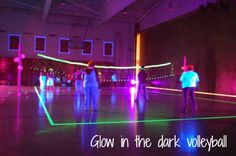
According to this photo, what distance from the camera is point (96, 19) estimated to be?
3638 centimetres

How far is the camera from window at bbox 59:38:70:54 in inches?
1476

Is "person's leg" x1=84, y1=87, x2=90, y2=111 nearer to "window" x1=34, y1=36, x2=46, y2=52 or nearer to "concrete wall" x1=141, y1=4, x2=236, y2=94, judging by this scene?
"concrete wall" x1=141, y1=4, x2=236, y2=94

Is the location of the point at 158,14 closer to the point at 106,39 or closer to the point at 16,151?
the point at 106,39

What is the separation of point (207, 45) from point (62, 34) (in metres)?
18.6

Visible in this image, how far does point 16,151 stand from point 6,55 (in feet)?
104

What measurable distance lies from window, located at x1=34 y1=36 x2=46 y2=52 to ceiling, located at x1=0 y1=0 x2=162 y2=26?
79.4 inches

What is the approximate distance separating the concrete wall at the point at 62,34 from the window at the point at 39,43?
0.32 metres

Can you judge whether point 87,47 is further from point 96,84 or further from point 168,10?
point 96,84

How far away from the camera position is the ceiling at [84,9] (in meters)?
31.0

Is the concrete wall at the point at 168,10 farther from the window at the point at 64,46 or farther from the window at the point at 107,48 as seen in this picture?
the window at the point at 64,46

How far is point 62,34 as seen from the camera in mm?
37531

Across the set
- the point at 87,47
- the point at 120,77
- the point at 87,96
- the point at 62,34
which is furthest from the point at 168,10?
the point at 87,96

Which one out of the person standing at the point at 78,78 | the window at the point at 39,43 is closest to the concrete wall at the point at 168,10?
the person standing at the point at 78,78

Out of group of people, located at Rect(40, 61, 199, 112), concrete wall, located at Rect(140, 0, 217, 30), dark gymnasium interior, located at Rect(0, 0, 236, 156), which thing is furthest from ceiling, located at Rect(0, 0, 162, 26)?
group of people, located at Rect(40, 61, 199, 112)
